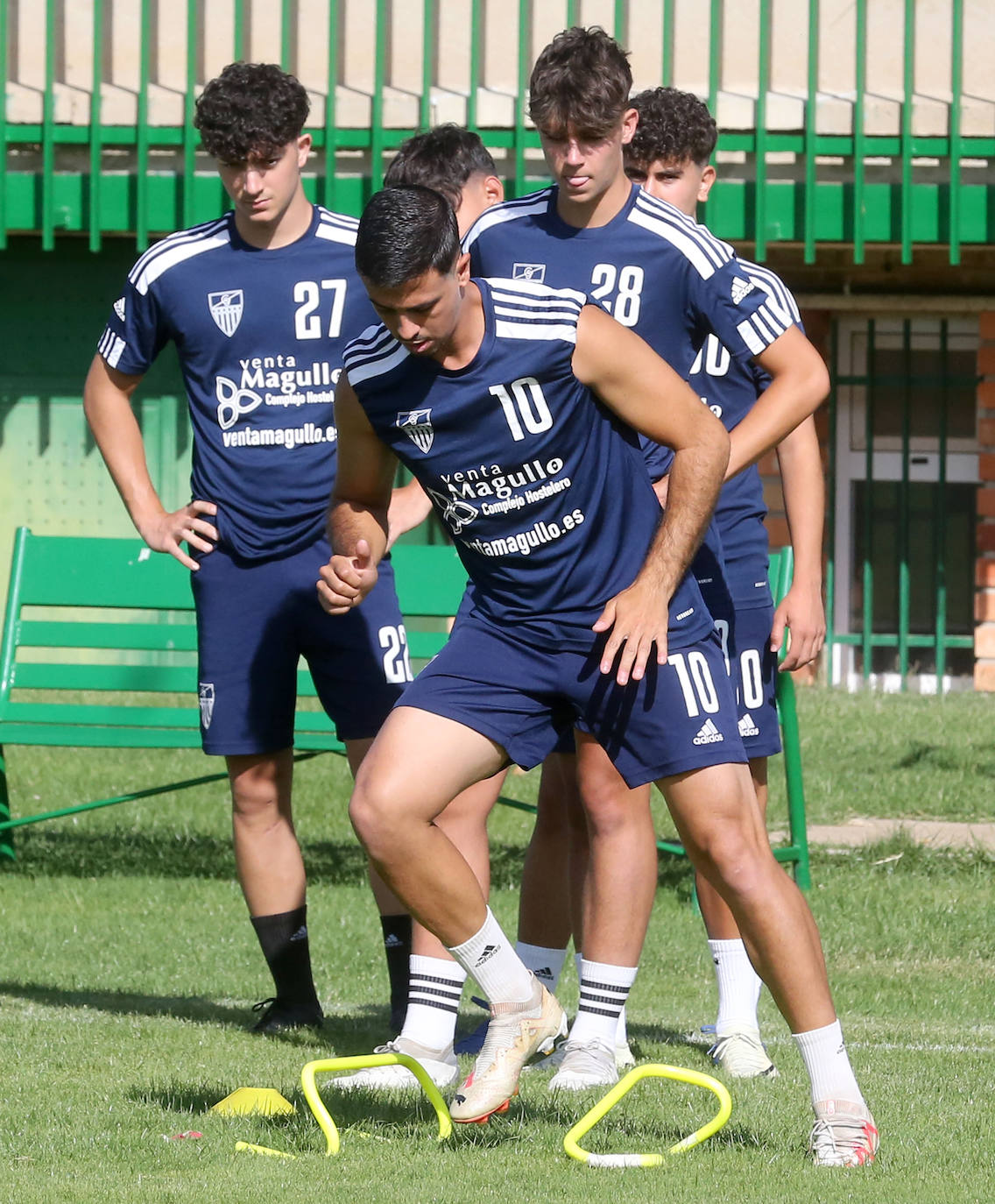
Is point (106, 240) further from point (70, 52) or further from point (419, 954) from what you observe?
point (419, 954)

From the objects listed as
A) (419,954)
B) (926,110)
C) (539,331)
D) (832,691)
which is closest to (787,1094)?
(419,954)

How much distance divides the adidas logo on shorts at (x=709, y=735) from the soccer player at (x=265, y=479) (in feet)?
5.03

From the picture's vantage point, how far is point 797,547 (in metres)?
5.27

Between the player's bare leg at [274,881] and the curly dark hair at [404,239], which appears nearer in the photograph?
the curly dark hair at [404,239]

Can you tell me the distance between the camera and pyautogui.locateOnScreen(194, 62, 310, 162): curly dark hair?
16.6ft

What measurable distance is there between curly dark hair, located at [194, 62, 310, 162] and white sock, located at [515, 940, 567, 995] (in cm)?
226

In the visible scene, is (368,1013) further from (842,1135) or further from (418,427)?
Answer: (418,427)

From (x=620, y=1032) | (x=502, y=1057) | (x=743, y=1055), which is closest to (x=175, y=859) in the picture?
(x=620, y=1032)

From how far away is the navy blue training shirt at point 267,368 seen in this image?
17.2 ft

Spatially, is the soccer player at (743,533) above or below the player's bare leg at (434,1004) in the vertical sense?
above

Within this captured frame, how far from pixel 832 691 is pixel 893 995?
620cm

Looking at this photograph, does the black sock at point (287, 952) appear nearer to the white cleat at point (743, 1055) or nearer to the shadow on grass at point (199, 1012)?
the shadow on grass at point (199, 1012)

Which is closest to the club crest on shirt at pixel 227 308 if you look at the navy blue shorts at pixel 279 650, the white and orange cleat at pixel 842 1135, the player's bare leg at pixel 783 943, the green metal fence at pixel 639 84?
the navy blue shorts at pixel 279 650

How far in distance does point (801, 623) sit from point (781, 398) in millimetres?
850
